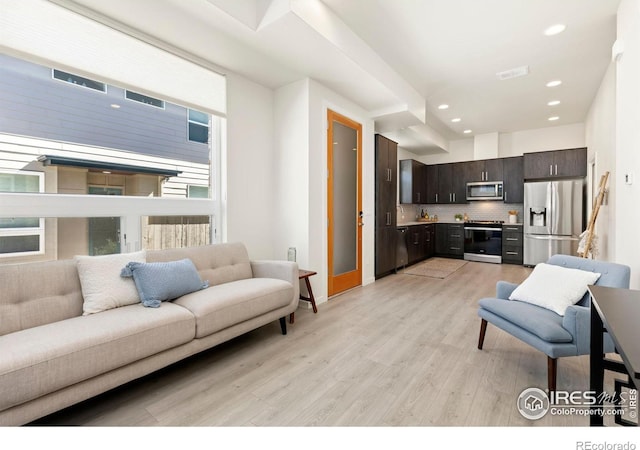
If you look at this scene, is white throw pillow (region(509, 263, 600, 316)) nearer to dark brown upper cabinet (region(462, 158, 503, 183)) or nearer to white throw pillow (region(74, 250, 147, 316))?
white throw pillow (region(74, 250, 147, 316))

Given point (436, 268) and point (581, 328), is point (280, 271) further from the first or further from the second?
point (436, 268)

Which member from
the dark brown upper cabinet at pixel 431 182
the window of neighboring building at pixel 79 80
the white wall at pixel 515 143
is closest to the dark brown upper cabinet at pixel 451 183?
the dark brown upper cabinet at pixel 431 182

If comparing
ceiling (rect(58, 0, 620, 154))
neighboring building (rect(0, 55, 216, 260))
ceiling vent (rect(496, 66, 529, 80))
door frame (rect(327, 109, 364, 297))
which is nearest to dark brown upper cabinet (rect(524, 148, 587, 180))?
ceiling (rect(58, 0, 620, 154))

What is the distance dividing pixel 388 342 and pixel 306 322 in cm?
90

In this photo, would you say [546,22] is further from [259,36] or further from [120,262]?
[120,262]

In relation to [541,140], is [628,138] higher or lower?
lower

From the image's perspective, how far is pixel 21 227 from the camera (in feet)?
7.20

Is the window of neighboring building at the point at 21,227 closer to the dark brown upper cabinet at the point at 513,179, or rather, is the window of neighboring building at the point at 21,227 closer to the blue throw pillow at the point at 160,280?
the blue throw pillow at the point at 160,280

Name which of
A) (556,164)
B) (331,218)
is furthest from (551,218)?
(331,218)

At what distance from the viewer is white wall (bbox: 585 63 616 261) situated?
329 centimetres

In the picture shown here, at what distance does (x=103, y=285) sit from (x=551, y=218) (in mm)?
7117

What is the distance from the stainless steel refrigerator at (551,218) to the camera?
561 centimetres

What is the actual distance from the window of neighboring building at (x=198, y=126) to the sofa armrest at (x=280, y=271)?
1497 millimetres

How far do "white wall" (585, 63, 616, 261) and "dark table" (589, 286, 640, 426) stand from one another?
2371 millimetres
